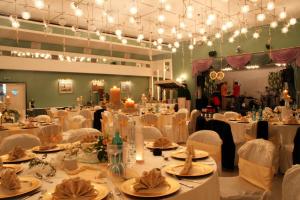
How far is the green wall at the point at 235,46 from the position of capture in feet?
34.7

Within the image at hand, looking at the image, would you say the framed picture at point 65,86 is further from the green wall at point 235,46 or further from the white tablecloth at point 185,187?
the white tablecloth at point 185,187

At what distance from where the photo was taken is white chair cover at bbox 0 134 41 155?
3214 millimetres

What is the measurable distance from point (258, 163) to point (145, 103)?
7501mm

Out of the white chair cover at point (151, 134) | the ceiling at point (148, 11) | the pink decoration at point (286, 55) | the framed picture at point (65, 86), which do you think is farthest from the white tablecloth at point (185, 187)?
the framed picture at point (65, 86)

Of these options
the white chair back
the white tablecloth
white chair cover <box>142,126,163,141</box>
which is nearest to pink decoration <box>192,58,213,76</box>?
white chair cover <box>142,126,163,141</box>

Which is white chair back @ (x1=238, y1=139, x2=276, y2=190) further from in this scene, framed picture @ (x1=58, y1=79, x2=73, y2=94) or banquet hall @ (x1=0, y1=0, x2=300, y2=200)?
framed picture @ (x1=58, y1=79, x2=73, y2=94)

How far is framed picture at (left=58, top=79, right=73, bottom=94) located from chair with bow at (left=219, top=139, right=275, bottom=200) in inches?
443

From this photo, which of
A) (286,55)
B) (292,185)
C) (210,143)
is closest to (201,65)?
(286,55)

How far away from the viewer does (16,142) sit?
3305 mm

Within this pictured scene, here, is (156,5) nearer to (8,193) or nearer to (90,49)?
(90,49)

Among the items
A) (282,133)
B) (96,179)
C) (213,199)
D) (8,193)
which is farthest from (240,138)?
(8,193)

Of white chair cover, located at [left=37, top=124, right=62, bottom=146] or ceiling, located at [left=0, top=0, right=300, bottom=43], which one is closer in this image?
white chair cover, located at [left=37, top=124, right=62, bottom=146]

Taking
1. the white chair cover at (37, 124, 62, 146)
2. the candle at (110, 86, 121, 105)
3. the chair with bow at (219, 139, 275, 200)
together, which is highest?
the candle at (110, 86, 121, 105)

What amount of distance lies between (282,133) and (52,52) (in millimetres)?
10315
